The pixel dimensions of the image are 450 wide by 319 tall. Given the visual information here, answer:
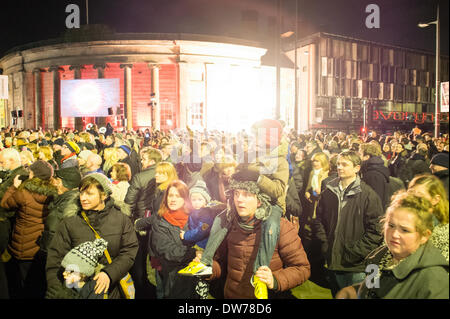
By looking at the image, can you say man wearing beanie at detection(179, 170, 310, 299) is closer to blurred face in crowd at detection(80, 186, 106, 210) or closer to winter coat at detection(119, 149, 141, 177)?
blurred face in crowd at detection(80, 186, 106, 210)

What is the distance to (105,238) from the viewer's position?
11.2ft

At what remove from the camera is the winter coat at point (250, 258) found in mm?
3156

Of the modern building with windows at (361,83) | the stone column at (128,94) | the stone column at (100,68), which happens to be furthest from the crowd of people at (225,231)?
the modern building with windows at (361,83)

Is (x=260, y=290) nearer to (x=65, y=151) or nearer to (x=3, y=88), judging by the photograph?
(x=65, y=151)

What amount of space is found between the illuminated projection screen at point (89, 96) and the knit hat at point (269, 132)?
101 ft

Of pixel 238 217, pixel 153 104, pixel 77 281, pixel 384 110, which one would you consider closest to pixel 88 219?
pixel 77 281

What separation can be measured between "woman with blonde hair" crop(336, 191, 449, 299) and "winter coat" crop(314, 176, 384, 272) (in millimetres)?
1245

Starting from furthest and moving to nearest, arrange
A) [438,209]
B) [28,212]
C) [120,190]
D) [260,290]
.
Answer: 1. [120,190]
2. [28,212]
3. [260,290]
4. [438,209]

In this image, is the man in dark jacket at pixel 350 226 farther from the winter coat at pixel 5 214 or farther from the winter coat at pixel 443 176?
the winter coat at pixel 5 214

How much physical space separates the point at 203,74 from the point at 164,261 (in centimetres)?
3661

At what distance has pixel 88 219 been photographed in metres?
3.41

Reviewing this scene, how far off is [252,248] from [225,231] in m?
0.28

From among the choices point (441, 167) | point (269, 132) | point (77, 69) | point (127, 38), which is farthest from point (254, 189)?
point (77, 69)

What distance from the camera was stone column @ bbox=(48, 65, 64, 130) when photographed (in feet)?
128
